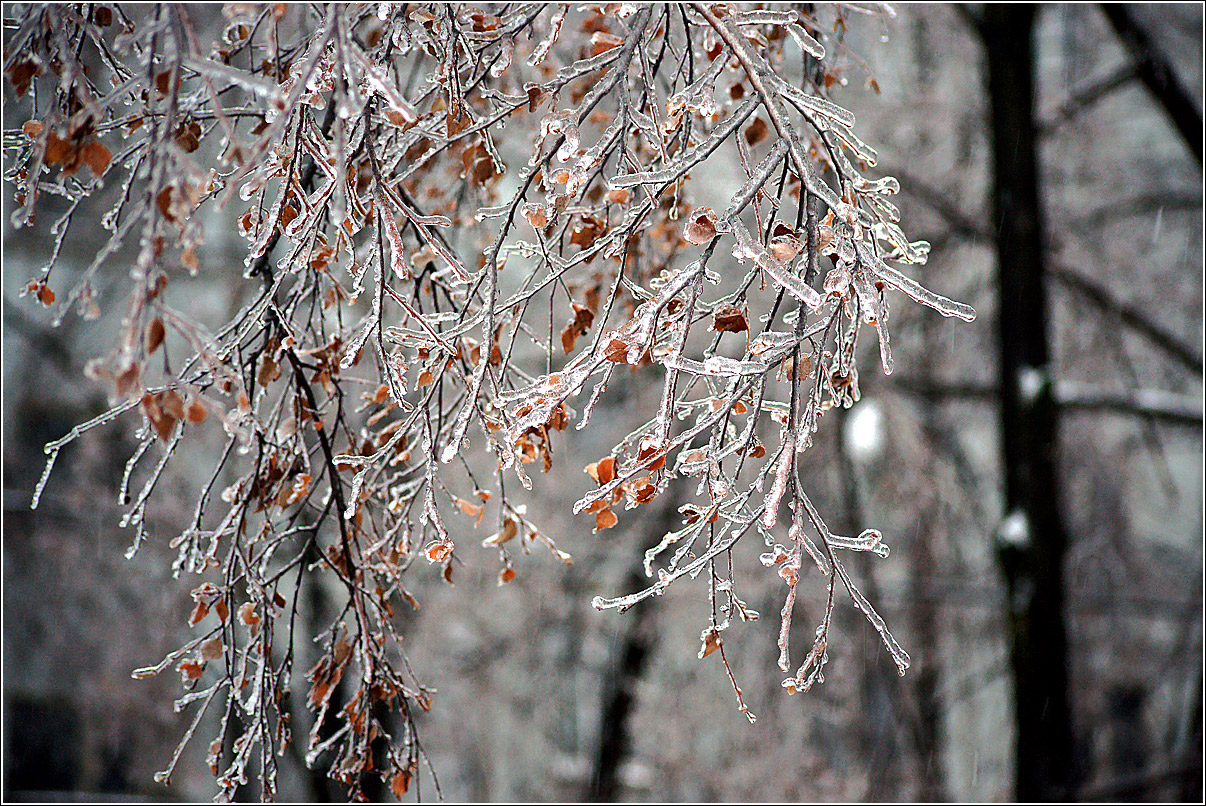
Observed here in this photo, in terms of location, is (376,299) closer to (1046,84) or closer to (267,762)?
(267,762)

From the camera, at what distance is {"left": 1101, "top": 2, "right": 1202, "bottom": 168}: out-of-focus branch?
361cm

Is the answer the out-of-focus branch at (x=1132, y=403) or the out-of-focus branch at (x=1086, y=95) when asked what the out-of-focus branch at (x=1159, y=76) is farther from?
the out-of-focus branch at (x=1132, y=403)

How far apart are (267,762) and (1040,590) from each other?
3.41m

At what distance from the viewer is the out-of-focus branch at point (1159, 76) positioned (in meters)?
3.61

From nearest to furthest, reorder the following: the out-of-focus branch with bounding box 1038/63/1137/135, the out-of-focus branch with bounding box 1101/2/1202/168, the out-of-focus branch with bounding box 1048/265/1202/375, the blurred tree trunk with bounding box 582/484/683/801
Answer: the out-of-focus branch with bounding box 1101/2/1202/168, the out-of-focus branch with bounding box 1038/63/1137/135, the out-of-focus branch with bounding box 1048/265/1202/375, the blurred tree trunk with bounding box 582/484/683/801

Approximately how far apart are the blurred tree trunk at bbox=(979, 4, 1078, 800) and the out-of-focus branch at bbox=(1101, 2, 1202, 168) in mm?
379

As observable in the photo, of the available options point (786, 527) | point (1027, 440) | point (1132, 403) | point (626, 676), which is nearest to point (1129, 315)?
point (1132, 403)

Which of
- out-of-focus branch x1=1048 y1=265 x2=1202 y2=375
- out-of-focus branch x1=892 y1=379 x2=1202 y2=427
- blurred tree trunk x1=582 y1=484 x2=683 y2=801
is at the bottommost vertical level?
blurred tree trunk x1=582 y1=484 x2=683 y2=801

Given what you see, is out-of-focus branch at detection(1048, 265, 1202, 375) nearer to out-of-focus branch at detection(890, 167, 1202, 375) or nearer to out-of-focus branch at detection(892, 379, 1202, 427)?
out-of-focus branch at detection(890, 167, 1202, 375)

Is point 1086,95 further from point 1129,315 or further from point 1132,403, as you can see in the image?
point 1132,403

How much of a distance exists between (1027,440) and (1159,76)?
1665mm

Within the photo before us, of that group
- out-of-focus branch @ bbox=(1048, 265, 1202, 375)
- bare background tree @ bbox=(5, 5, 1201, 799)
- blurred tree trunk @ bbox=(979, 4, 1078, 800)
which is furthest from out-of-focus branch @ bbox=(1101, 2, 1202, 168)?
out-of-focus branch @ bbox=(1048, 265, 1202, 375)

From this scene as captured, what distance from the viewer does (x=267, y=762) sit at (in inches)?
56.2

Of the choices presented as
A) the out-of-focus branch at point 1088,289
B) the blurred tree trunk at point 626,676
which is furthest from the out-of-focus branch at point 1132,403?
the blurred tree trunk at point 626,676
